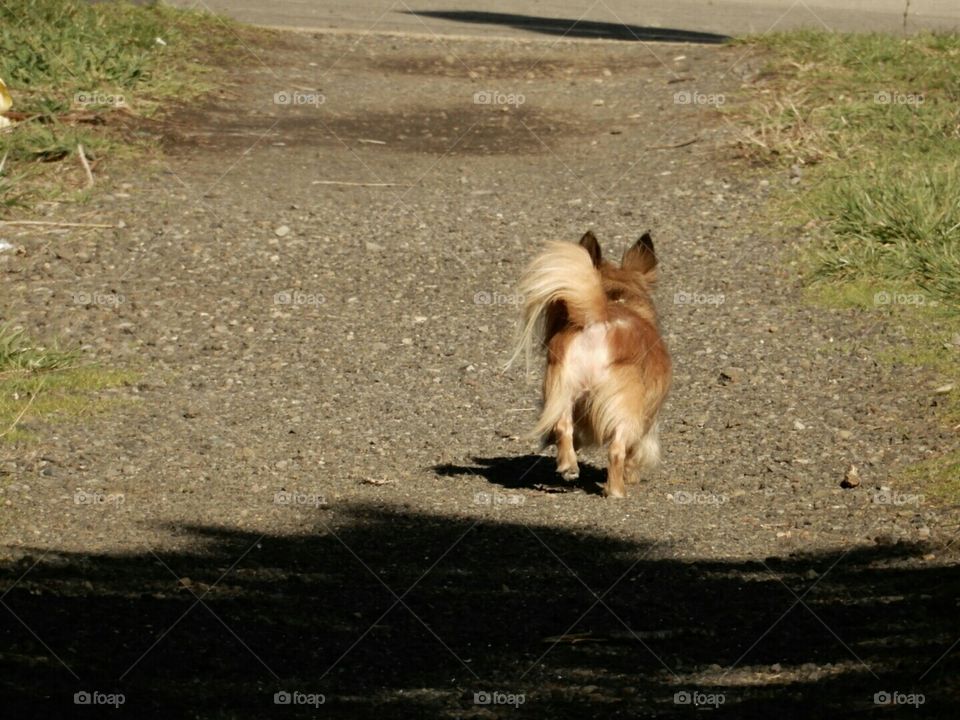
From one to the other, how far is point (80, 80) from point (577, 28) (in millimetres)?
Result: 7528

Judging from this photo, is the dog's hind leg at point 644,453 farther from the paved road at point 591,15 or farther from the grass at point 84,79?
the paved road at point 591,15

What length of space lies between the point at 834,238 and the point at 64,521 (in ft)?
22.8

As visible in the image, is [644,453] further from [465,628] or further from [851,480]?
[465,628]

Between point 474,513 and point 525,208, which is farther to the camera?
point 525,208

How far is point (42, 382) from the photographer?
8.91 meters

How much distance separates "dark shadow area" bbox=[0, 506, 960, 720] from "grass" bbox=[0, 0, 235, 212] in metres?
6.70

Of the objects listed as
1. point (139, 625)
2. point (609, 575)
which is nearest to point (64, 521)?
point (139, 625)

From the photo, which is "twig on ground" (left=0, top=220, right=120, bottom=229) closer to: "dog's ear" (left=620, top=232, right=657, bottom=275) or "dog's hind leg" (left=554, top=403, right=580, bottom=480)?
"dog's ear" (left=620, top=232, right=657, bottom=275)

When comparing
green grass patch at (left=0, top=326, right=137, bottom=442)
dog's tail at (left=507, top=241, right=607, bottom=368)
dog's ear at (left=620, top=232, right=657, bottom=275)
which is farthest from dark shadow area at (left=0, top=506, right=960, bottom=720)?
green grass patch at (left=0, top=326, right=137, bottom=442)

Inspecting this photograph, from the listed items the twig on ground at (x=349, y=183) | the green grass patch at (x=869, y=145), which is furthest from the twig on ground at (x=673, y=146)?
the twig on ground at (x=349, y=183)

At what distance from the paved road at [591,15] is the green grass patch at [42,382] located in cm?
966

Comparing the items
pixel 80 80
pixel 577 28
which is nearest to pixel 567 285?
pixel 80 80

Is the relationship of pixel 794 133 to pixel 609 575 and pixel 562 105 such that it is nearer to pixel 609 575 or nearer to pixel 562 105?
pixel 562 105

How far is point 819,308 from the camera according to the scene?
10625 mm
